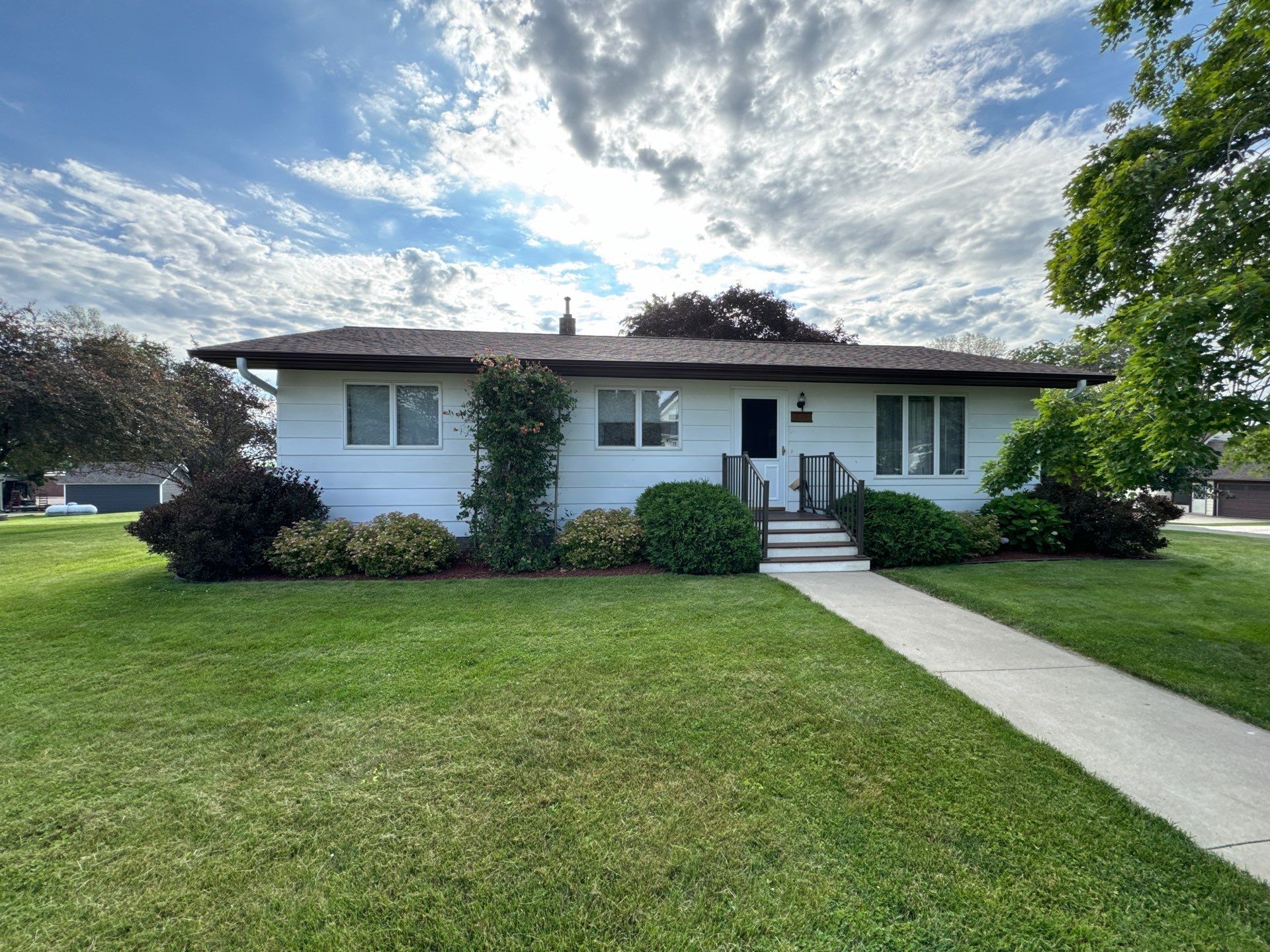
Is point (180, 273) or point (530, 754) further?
point (180, 273)

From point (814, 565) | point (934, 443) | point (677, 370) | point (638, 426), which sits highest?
point (677, 370)

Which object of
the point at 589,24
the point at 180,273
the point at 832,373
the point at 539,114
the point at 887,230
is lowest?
the point at 832,373

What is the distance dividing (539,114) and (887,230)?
25.8 ft

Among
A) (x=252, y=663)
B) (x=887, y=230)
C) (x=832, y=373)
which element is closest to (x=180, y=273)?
(x=252, y=663)

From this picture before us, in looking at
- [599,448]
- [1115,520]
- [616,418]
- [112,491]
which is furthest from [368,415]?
[112,491]

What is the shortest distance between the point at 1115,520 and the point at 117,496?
4639 centimetres

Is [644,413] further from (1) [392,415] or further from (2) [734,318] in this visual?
(2) [734,318]

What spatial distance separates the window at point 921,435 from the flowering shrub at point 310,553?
885 centimetres

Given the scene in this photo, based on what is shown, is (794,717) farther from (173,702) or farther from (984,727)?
(173,702)

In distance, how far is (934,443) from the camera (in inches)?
359

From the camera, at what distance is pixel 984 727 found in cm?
274

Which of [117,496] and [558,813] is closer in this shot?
[558,813]

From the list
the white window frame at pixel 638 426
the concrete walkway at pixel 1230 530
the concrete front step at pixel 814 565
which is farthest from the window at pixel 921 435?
the concrete walkway at pixel 1230 530

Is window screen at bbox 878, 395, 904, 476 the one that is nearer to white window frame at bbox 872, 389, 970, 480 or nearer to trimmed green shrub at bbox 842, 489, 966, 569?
white window frame at bbox 872, 389, 970, 480
